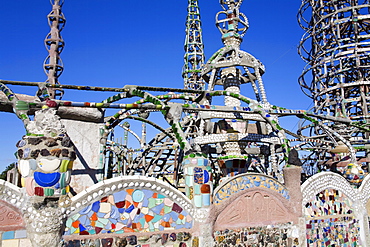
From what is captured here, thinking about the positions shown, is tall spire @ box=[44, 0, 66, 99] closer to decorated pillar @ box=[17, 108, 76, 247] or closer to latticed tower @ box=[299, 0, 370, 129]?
decorated pillar @ box=[17, 108, 76, 247]

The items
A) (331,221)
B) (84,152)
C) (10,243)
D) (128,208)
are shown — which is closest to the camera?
(10,243)

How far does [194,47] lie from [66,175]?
72.1 ft

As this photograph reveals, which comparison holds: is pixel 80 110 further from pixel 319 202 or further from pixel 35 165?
pixel 319 202

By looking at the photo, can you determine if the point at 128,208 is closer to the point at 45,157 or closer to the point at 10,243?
the point at 45,157

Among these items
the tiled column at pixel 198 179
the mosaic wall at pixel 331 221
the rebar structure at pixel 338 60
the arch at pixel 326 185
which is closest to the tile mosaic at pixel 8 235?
the tiled column at pixel 198 179

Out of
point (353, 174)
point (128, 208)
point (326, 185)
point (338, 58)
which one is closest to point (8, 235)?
point (128, 208)

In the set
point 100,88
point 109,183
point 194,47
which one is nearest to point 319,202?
point 109,183

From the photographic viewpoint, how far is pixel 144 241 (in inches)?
220

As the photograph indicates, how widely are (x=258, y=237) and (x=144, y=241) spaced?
2.40m

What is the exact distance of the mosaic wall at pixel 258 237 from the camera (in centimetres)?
640

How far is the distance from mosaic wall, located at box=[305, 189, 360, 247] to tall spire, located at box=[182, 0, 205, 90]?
16369 millimetres

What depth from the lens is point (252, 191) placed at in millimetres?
6871

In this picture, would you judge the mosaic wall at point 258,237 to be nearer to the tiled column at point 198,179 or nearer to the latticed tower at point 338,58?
the tiled column at point 198,179

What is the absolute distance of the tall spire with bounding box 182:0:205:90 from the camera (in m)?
24.5
